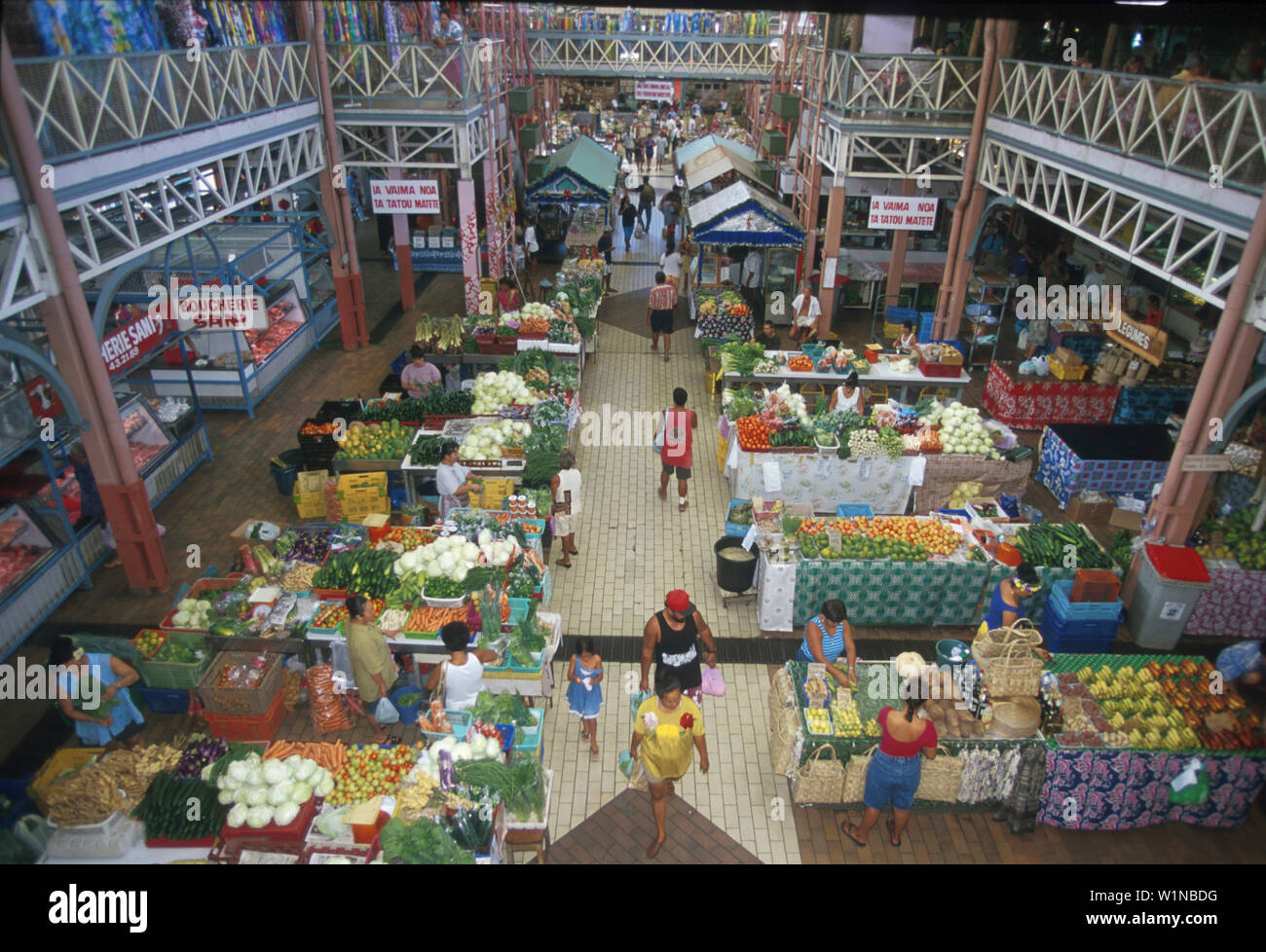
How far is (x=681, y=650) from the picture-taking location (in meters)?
7.22

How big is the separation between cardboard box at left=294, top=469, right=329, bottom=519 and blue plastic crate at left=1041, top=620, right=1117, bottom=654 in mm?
9621

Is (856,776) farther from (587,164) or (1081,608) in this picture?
(587,164)

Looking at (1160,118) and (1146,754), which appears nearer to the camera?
(1146,754)

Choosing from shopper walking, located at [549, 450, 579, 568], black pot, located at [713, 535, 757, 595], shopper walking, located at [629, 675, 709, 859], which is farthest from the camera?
shopper walking, located at [549, 450, 579, 568]

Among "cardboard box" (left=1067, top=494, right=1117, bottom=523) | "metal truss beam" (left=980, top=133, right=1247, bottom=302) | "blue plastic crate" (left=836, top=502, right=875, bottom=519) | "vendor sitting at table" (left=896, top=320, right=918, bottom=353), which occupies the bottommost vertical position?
"cardboard box" (left=1067, top=494, right=1117, bottom=523)

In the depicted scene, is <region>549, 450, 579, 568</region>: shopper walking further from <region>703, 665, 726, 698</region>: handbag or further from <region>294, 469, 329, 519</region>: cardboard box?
<region>294, 469, 329, 519</region>: cardboard box

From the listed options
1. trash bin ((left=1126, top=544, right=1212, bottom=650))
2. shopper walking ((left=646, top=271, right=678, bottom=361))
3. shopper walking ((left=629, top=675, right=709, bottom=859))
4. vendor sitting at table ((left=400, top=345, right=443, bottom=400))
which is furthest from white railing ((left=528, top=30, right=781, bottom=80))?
shopper walking ((left=629, top=675, right=709, bottom=859))

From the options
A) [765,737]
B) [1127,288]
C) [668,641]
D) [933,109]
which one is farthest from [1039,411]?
[668,641]

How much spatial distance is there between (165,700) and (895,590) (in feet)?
26.6

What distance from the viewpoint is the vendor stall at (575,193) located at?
21.2 metres

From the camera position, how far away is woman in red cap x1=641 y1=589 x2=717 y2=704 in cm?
713

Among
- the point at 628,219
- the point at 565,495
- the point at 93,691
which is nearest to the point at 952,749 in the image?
the point at 565,495

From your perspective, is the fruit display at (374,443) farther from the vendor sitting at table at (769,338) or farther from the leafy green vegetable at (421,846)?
the vendor sitting at table at (769,338)

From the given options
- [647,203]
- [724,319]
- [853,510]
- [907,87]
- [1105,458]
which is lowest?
[853,510]
